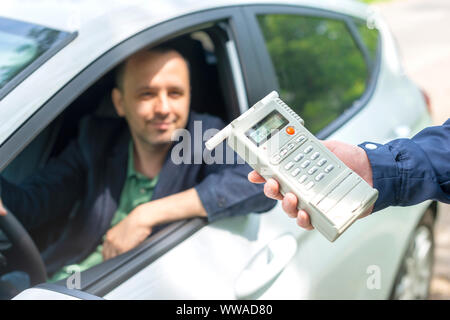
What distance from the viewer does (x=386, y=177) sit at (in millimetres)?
1263

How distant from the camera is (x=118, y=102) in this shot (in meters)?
1.92

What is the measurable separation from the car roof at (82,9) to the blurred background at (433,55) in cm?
169

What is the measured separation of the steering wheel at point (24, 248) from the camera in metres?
1.51

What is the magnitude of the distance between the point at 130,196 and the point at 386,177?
0.98 meters

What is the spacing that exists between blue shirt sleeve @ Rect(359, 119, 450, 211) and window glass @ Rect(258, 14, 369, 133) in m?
0.72

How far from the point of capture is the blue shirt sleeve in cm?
125

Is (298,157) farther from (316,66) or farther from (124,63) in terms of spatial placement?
(316,66)

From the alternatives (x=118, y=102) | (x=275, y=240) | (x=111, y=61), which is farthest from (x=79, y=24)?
(x=275, y=240)

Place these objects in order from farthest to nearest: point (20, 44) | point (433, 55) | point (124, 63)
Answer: point (433, 55), point (124, 63), point (20, 44)

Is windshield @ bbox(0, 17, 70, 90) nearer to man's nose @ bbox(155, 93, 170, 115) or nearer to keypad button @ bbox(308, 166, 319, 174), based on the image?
man's nose @ bbox(155, 93, 170, 115)

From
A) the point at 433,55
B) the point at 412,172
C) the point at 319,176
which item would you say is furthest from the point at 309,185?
the point at 433,55

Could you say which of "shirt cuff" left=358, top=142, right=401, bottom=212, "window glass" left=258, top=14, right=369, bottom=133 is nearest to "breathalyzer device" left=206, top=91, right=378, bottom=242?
"shirt cuff" left=358, top=142, right=401, bottom=212

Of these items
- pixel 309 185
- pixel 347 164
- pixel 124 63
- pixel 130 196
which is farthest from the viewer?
pixel 130 196

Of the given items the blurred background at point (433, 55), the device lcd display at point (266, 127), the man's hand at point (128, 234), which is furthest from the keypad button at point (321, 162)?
the blurred background at point (433, 55)
